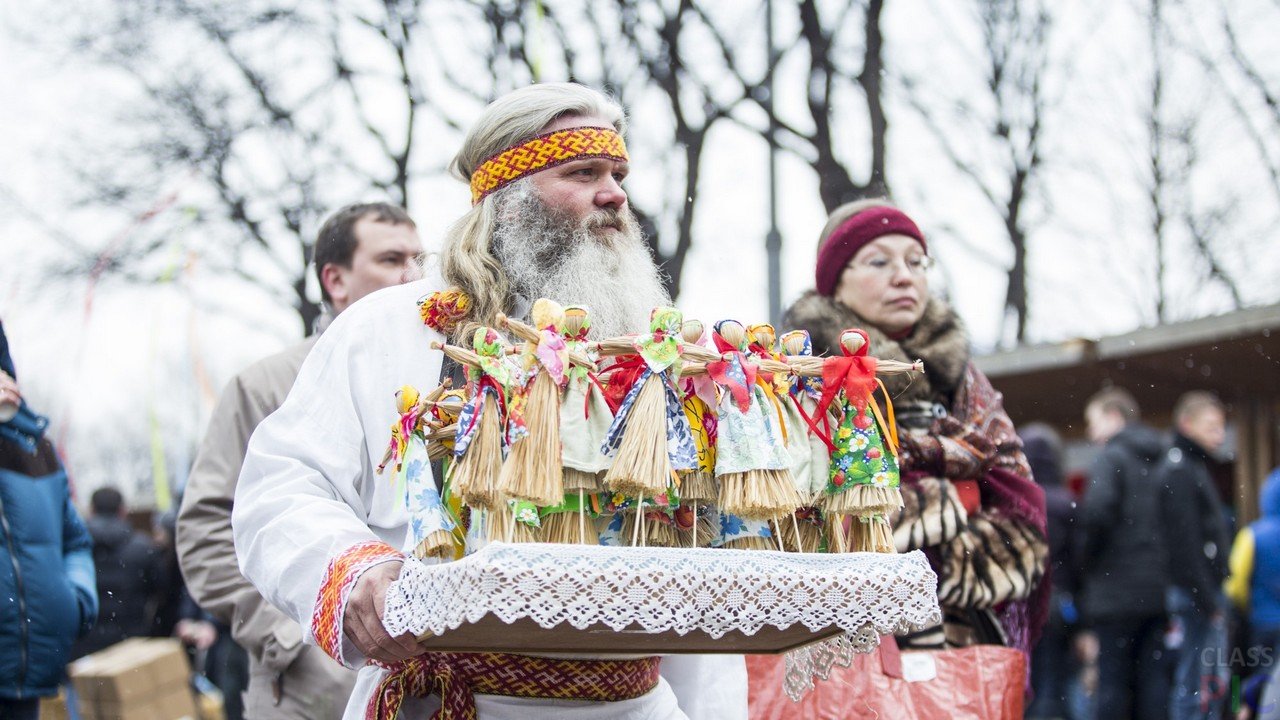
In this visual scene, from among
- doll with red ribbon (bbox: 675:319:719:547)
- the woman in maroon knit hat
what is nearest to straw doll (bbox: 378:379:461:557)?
doll with red ribbon (bbox: 675:319:719:547)

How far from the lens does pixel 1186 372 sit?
11.9 m

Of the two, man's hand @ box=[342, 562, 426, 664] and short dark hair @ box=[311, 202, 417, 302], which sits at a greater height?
short dark hair @ box=[311, 202, 417, 302]

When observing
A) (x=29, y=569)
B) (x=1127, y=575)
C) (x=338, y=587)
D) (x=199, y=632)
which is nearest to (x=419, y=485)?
(x=338, y=587)

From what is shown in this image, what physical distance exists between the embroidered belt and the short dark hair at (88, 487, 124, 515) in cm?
790

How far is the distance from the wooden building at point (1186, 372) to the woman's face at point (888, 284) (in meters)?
6.45

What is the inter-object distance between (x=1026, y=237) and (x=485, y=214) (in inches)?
543

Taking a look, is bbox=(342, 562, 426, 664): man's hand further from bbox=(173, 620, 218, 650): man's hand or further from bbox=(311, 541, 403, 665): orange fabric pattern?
bbox=(173, 620, 218, 650): man's hand

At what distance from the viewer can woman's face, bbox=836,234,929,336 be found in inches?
166

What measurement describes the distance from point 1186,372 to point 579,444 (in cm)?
1083

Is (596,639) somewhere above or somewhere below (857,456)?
below

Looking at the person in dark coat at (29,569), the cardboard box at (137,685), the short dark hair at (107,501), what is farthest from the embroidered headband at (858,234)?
the short dark hair at (107,501)

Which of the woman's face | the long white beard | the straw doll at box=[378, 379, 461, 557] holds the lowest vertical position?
the straw doll at box=[378, 379, 461, 557]

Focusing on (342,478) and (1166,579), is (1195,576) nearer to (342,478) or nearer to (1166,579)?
(1166,579)

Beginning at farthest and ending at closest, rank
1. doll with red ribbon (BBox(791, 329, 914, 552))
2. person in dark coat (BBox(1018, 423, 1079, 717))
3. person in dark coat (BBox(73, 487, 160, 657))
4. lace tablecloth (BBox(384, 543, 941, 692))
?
person in dark coat (BBox(73, 487, 160, 657)) → person in dark coat (BBox(1018, 423, 1079, 717)) → doll with red ribbon (BBox(791, 329, 914, 552)) → lace tablecloth (BBox(384, 543, 941, 692))
